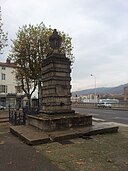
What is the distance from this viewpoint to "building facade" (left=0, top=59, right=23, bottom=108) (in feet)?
252

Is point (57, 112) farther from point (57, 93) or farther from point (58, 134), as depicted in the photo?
point (58, 134)

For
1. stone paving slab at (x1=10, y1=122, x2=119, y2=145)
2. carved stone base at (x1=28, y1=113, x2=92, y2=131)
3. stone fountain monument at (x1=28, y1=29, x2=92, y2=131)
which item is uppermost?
stone fountain monument at (x1=28, y1=29, x2=92, y2=131)

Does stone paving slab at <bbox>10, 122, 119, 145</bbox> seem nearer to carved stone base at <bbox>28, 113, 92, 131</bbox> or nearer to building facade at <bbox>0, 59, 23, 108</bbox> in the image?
carved stone base at <bbox>28, 113, 92, 131</bbox>

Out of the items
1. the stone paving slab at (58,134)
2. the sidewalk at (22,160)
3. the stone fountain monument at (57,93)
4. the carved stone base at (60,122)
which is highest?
the stone fountain monument at (57,93)

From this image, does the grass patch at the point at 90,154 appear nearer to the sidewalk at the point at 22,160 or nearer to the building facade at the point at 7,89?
the sidewalk at the point at 22,160

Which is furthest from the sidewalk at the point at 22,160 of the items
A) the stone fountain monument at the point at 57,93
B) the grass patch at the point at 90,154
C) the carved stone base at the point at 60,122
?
the stone fountain monument at the point at 57,93

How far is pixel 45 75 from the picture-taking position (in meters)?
16.2

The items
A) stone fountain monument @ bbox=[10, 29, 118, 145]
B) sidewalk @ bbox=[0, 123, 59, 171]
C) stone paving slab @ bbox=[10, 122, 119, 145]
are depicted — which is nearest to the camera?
sidewalk @ bbox=[0, 123, 59, 171]

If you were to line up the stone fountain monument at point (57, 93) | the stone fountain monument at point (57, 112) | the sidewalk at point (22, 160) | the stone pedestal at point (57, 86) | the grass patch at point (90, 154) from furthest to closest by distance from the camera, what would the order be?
1. the stone pedestal at point (57, 86)
2. the stone fountain monument at point (57, 93)
3. the stone fountain monument at point (57, 112)
4. the grass patch at point (90, 154)
5. the sidewalk at point (22, 160)

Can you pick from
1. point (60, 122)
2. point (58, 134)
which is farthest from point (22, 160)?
point (60, 122)

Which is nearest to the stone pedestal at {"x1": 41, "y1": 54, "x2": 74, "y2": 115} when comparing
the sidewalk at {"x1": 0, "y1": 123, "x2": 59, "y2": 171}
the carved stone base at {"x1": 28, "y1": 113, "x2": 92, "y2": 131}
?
the carved stone base at {"x1": 28, "y1": 113, "x2": 92, "y2": 131}

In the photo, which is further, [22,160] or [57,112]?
[57,112]

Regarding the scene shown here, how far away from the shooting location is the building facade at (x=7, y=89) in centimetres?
7688

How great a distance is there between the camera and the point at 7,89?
78938 millimetres
